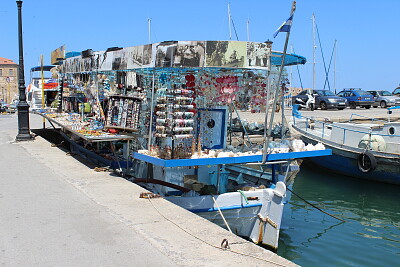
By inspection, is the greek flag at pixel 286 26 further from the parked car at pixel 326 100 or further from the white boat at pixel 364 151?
the parked car at pixel 326 100

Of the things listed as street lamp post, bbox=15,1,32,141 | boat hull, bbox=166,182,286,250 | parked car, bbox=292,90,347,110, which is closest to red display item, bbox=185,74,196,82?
boat hull, bbox=166,182,286,250

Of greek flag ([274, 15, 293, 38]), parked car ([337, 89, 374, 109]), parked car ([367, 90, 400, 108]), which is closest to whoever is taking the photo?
greek flag ([274, 15, 293, 38])

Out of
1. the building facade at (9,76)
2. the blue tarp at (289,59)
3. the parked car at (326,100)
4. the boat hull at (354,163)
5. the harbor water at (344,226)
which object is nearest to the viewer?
the blue tarp at (289,59)

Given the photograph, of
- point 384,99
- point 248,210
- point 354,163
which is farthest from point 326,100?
point 248,210

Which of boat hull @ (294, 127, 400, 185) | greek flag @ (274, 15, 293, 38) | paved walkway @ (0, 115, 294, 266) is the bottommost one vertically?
boat hull @ (294, 127, 400, 185)

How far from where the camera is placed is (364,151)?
15039 mm

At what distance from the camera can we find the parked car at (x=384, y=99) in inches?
1288

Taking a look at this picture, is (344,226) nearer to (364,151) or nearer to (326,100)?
(364,151)

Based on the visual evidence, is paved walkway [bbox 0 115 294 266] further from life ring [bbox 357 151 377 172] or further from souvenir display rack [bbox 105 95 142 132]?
life ring [bbox 357 151 377 172]

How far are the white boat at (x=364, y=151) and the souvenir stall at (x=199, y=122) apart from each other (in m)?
6.50

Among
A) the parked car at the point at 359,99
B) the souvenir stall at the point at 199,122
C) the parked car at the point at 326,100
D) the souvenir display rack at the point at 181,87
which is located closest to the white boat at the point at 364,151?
the souvenir stall at the point at 199,122

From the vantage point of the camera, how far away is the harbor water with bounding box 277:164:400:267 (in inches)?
335

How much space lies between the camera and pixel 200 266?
14.4 ft

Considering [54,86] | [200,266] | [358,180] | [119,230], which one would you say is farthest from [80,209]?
[54,86]
